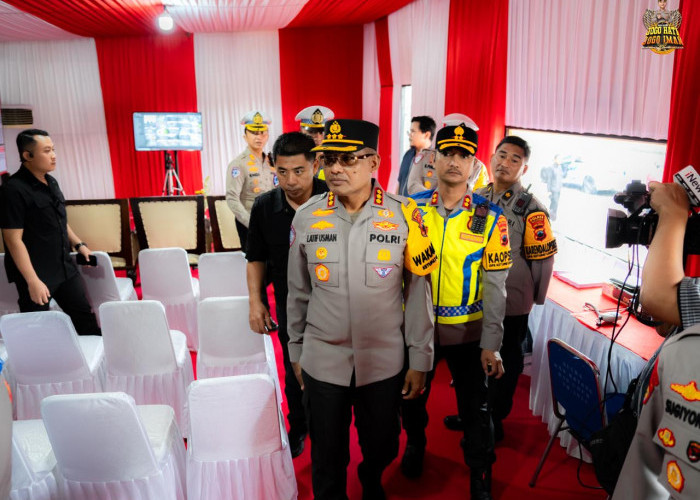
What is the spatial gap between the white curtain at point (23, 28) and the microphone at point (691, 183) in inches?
245

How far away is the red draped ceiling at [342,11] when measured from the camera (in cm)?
629

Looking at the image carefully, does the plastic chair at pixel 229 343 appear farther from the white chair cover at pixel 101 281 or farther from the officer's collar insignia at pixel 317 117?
the officer's collar insignia at pixel 317 117

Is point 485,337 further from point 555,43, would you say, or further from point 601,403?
point 555,43

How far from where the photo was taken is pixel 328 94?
8.88 meters

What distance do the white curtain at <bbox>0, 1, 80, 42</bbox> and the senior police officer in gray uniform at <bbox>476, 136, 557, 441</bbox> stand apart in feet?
17.6

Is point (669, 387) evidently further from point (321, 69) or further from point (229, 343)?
point (321, 69)

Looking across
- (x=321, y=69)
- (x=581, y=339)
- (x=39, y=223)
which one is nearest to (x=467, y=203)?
(x=581, y=339)

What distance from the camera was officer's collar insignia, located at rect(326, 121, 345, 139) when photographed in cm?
172

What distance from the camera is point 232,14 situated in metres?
6.70

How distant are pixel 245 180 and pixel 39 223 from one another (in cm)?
151

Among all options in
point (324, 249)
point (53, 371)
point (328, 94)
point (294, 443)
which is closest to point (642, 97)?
point (324, 249)

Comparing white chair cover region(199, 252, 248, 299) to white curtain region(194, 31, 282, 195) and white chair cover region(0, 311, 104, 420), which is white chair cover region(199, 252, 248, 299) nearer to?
white chair cover region(0, 311, 104, 420)

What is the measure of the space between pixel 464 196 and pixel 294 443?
5.05ft

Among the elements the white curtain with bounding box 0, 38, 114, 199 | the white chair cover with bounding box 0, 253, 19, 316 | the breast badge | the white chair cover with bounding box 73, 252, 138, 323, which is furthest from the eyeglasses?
the white curtain with bounding box 0, 38, 114, 199
